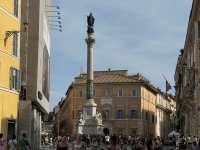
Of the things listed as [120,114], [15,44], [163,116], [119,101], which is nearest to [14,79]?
[15,44]

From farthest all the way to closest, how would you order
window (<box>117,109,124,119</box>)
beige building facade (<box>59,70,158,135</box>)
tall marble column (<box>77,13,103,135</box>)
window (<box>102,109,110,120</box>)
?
window (<box>102,109,110,120</box>), window (<box>117,109,124,119</box>), beige building facade (<box>59,70,158,135</box>), tall marble column (<box>77,13,103,135</box>)

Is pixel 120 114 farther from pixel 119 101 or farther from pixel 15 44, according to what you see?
pixel 15 44

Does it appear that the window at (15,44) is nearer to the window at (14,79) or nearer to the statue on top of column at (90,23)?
the window at (14,79)

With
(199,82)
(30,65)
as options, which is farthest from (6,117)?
(199,82)

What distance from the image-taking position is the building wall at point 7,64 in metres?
33.2

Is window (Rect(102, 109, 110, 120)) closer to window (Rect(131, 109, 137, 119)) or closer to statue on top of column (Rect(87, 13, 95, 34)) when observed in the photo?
window (Rect(131, 109, 137, 119))

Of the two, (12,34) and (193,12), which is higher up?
(193,12)

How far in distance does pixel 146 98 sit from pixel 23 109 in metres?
70.3

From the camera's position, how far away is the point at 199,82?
41.8 metres

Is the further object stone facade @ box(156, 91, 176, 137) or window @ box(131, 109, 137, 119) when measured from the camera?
stone facade @ box(156, 91, 176, 137)

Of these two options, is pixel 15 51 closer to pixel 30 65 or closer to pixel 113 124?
pixel 30 65

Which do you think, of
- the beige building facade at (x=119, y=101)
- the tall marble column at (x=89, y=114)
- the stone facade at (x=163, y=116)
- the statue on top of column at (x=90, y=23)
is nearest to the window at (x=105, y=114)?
the beige building facade at (x=119, y=101)

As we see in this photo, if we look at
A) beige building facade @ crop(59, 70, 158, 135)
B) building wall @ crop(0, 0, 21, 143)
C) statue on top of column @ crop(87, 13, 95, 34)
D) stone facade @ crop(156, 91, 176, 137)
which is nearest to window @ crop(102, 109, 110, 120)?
beige building facade @ crop(59, 70, 158, 135)

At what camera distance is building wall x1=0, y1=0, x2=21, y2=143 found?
109 ft
